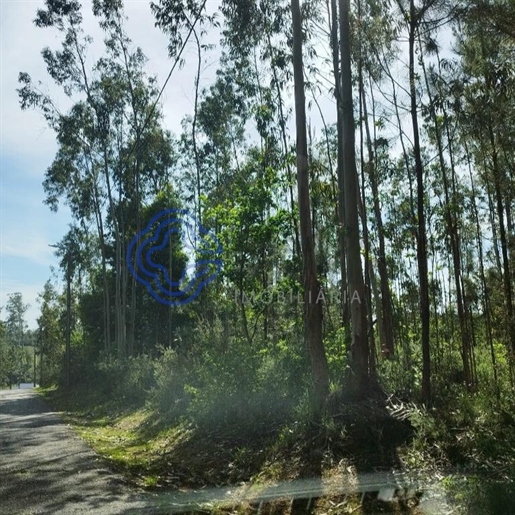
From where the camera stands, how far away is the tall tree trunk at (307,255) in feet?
37.3

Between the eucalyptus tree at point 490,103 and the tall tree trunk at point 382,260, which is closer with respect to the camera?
the eucalyptus tree at point 490,103

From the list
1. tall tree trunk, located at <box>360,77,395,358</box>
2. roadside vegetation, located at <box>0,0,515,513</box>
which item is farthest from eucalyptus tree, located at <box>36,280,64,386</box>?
tall tree trunk, located at <box>360,77,395,358</box>

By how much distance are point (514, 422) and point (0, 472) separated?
26.1 ft

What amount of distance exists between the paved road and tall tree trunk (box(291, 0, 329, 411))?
4.04m

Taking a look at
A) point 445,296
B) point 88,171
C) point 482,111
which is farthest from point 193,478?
point 88,171

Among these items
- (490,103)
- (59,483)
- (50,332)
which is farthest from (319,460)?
(50,332)

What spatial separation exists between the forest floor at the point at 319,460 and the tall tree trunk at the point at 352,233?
1081 mm

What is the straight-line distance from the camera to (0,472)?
9953 mm

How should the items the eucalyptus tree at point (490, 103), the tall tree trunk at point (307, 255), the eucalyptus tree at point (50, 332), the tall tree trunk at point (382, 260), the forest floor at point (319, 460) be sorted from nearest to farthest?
1. the forest floor at point (319, 460)
2. the eucalyptus tree at point (490, 103)
3. the tall tree trunk at point (307, 255)
4. the tall tree trunk at point (382, 260)
5. the eucalyptus tree at point (50, 332)

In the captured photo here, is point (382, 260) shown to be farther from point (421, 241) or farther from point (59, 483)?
point (59, 483)

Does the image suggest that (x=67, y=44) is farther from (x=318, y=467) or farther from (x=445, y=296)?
(x=318, y=467)

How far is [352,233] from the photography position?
10.9 metres

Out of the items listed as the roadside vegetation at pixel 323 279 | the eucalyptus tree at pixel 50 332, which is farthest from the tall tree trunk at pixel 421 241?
the eucalyptus tree at pixel 50 332

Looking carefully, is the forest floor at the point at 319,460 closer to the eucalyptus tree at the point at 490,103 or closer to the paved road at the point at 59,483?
the paved road at the point at 59,483
